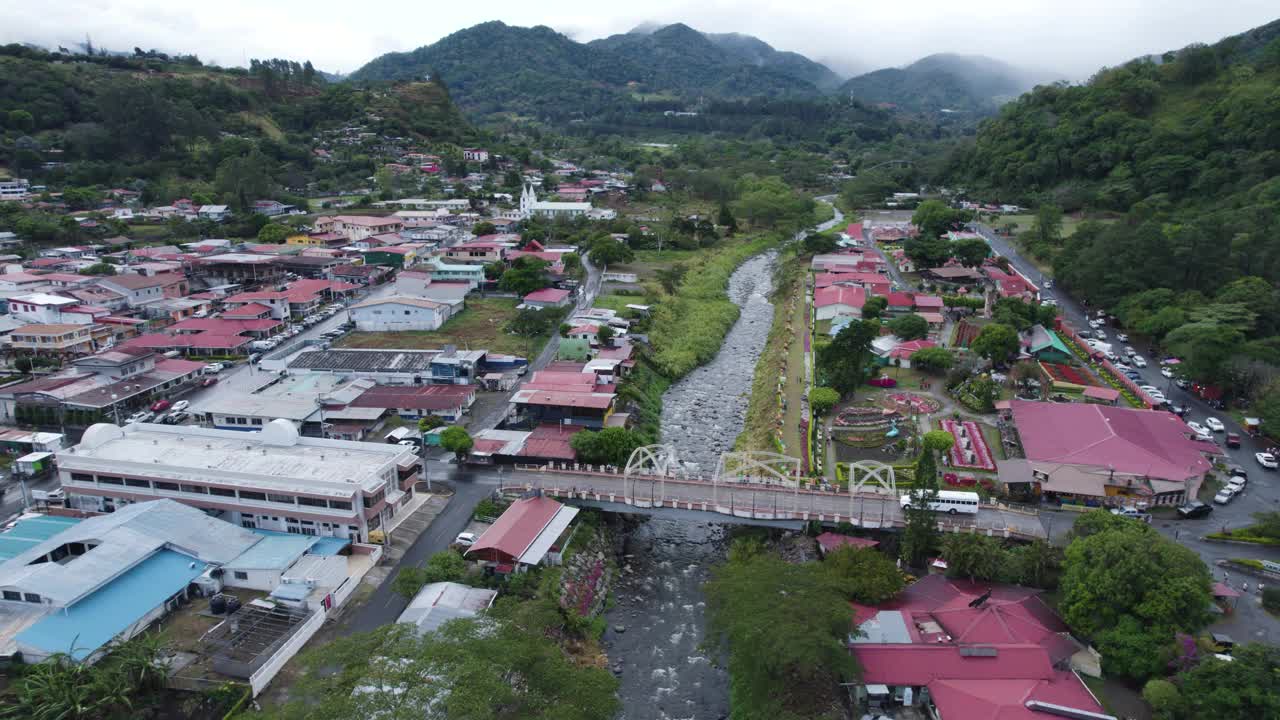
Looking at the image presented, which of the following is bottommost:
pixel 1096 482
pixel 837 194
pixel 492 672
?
pixel 1096 482

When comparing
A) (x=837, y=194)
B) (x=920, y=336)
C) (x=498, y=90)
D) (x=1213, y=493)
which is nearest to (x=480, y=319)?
(x=920, y=336)

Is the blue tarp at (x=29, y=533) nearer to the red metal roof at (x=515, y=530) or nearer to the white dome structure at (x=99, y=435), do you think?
the white dome structure at (x=99, y=435)

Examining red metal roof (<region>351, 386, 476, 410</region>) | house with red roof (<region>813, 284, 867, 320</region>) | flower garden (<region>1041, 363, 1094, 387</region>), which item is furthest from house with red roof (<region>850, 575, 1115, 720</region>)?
house with red roof (<region>813, 284, 867, 320</region>)

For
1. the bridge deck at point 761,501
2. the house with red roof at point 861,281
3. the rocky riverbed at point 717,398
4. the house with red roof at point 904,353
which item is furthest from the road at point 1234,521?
the house with red roof at point 861,281

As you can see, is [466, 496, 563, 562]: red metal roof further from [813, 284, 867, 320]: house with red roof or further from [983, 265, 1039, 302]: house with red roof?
[983, 265, 1039, 302]: house with red roof

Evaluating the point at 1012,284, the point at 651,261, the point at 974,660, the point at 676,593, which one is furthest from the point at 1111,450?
the point at 651,261

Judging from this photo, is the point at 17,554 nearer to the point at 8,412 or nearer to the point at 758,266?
the point at 8,412

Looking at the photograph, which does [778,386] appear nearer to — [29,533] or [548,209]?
[29,533]
